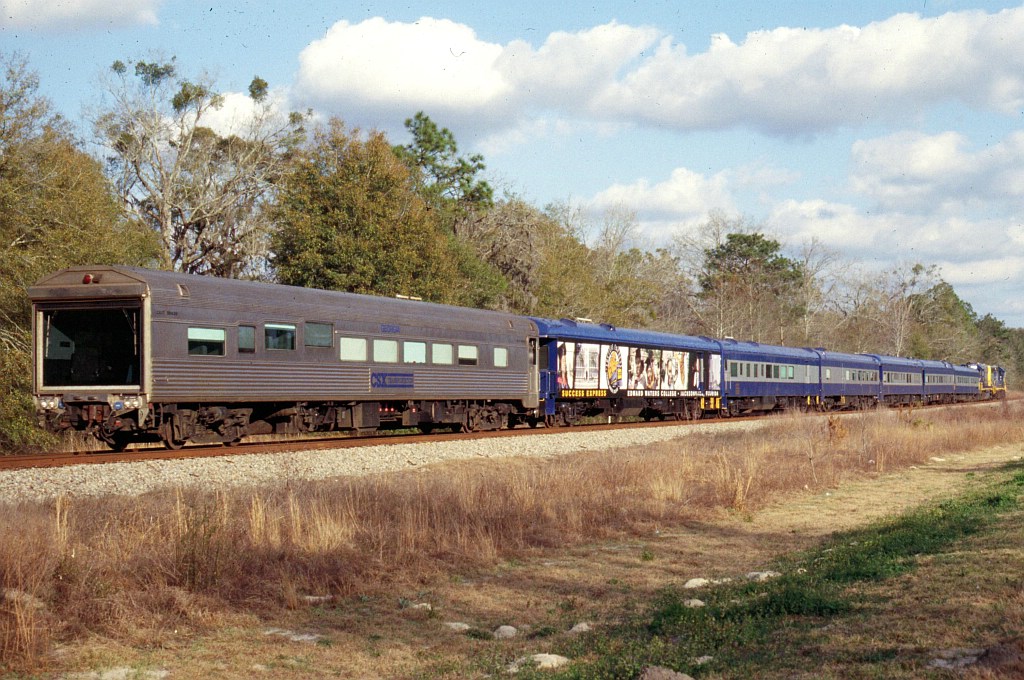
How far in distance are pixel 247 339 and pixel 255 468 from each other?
452 centimetres

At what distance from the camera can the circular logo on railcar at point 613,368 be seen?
3341 centimetres

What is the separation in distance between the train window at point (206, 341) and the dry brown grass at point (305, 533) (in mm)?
5203

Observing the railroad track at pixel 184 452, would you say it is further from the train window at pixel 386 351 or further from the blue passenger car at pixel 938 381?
the blue passenger car at pixel 938 381

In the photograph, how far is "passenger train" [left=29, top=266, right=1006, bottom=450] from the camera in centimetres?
1848

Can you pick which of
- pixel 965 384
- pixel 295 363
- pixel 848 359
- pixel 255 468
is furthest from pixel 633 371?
pixel 965 384

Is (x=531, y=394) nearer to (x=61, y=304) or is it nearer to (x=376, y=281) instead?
(x=376, y=281)

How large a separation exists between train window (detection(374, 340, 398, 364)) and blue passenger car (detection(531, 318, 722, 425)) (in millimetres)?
7562

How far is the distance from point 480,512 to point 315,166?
29089mm

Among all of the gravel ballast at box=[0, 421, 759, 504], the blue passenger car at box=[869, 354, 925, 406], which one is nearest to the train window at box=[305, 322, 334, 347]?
the gravel ballast at box=[0, 421, 759, 504]

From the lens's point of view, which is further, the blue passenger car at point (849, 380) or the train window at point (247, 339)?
the blue passenger car at point (849, 380)

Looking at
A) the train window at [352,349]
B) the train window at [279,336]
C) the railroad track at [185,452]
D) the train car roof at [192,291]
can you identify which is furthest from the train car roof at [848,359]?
the train window at [279,336]

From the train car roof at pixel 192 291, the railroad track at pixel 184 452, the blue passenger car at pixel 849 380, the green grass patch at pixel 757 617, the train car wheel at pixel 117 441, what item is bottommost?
the green grass patch at pixel 757 617

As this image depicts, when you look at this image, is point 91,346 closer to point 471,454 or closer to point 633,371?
point 471,454

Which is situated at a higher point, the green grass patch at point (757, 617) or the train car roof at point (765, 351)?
the train car roof at point (765, 351)
